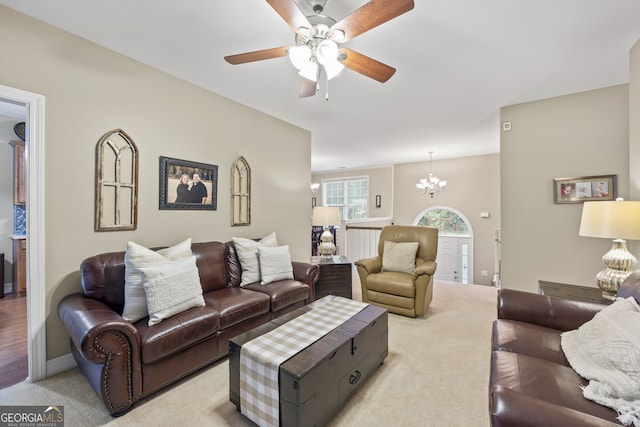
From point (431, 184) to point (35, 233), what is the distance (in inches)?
241

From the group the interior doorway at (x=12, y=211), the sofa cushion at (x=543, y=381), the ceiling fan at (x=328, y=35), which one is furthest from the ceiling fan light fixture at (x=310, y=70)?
the interior doorway at (x=12, y=211)

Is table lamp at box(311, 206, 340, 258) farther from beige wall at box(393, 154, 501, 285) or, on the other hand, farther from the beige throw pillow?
beige wall at box(393, 154, 501, 285)

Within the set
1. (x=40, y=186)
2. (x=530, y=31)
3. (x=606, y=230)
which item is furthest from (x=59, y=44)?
(x=606, y=230)

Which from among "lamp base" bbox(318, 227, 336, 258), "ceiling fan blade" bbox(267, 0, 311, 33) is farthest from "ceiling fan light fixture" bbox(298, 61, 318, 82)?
"lamp base" bbox(318, 227, 336, 258)

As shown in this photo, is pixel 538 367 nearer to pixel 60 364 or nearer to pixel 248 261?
pixel 248 261

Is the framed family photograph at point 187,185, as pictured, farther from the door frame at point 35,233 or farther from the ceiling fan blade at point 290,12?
the ceiling fan blade at point 290,12

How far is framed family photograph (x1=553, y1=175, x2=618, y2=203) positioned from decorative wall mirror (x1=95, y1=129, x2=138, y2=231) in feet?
14.2

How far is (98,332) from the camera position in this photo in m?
1.53

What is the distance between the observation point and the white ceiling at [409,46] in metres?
1.78

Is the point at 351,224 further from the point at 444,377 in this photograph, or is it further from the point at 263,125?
the point at 444,377

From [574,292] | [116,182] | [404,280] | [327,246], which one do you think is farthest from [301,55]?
[574,292]

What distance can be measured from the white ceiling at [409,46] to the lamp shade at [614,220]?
126 cm

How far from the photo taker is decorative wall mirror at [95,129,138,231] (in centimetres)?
223

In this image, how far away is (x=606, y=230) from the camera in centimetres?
202
